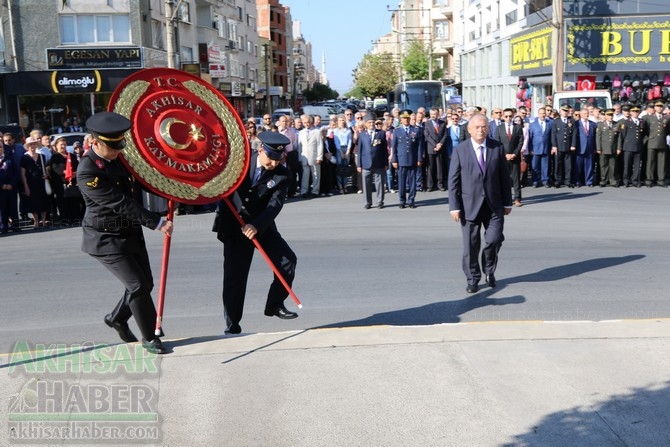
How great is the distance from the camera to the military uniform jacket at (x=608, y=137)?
1823 centimetres

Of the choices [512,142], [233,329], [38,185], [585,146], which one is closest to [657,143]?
[585,146]

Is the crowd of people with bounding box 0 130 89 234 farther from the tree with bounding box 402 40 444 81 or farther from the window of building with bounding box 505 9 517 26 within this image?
the tree with bounding box 402 40 444 81

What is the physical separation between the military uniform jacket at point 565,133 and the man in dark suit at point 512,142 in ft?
6.15

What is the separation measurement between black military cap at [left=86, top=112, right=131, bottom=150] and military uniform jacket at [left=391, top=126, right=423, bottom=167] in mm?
11071

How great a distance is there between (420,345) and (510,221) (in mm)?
8151

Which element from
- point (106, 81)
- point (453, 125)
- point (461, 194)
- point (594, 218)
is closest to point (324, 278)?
point (461, 194)

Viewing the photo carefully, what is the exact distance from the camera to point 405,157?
643 inches

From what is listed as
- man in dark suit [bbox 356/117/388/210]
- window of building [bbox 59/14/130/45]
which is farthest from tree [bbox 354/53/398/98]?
man in dark suit [bbox 356/117/388/210]

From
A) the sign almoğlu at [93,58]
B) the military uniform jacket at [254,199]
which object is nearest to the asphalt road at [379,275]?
the military uniform jacket at [254,199]

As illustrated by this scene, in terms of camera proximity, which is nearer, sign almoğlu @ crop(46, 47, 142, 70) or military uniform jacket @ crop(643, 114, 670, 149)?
military uniform jacket @ crop(643, 114, 670, 149)

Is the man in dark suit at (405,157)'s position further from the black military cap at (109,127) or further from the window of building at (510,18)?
the window of building at (510,18)

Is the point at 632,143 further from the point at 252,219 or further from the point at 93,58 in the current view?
the point at 93,58

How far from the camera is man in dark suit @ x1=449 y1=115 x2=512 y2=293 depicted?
877 centimetres

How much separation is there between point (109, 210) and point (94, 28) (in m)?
36.8
